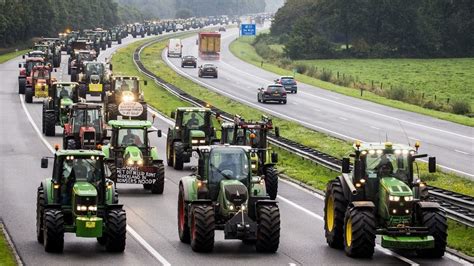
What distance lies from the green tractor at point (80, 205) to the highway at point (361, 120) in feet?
77.5

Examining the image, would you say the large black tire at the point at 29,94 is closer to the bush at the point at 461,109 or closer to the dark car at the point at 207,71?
the bush at the point at 461,109

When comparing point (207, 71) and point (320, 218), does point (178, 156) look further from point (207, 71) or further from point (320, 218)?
point (207, 71)

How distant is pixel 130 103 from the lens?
63.9m

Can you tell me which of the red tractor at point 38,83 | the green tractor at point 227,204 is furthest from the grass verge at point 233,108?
the red tractor at point 38,83

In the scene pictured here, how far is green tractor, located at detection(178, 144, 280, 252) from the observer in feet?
94.3

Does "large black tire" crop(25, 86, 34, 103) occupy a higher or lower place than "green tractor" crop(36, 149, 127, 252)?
lower

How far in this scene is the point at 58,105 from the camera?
204ft

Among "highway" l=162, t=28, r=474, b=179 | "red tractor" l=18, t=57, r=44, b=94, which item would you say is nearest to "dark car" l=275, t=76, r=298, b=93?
"highway" l=162, t=28, r=474, b=179

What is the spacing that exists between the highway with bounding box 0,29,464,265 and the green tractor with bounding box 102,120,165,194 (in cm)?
55

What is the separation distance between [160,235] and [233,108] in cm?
5055

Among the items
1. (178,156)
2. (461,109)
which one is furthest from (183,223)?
(461,109)

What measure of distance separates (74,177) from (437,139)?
129 ft

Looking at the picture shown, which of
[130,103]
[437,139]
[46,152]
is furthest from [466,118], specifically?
[46,152]

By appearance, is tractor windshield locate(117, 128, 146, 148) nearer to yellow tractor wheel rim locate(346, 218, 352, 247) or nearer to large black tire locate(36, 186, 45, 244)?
large black tire locate(36, 186, 45, 244)
